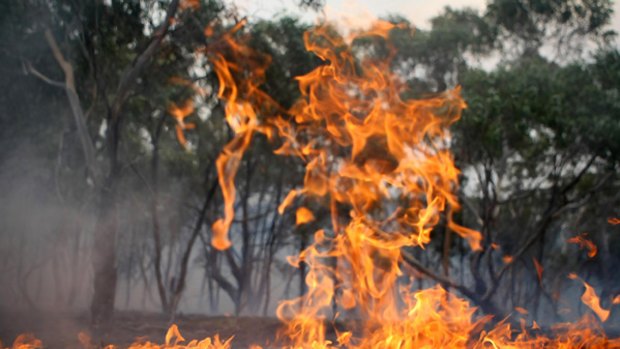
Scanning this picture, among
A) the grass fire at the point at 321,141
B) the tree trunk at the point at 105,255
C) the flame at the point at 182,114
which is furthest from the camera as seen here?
the flame at the point at 182,114

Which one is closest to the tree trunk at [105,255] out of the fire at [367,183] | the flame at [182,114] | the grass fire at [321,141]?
the grass fire at [321,141]

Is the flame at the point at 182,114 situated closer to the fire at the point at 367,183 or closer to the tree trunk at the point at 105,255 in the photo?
the fire at the point at 367,183

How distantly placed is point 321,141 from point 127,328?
20.5 feet

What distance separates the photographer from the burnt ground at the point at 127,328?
35.7 feet

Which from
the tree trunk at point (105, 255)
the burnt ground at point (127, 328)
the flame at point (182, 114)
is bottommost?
the burnt ground at point (127, 328)

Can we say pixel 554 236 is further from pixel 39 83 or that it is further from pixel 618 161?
pixel 39 83

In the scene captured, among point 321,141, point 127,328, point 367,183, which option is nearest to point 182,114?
point 321,141

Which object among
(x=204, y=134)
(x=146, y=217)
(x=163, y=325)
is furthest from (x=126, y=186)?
(x=163, y=325)

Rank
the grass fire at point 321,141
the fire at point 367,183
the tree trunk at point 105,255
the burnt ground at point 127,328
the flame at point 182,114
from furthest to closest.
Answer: the flame at point 182,114 → the tree trunk at point 105,255 → the burnt ground at point 127,328 → the grass fire at point 321,141 → the fire at point 367,183

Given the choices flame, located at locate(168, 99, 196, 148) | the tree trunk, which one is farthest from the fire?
the tree trunk

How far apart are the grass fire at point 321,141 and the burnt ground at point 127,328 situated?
8 cm

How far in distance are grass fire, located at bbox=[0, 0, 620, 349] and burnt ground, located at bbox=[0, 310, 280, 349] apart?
8cm

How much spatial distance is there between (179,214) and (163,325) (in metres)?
13.8

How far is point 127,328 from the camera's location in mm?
12766
